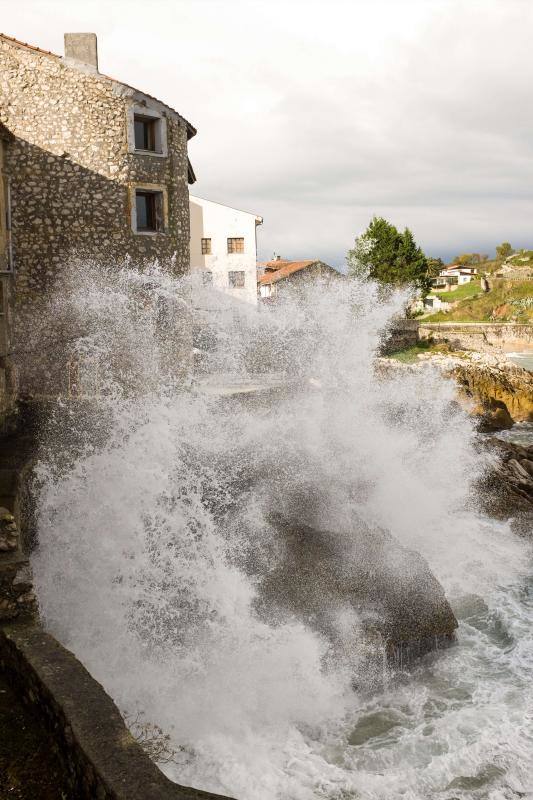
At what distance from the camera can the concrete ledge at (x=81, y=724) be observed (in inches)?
171

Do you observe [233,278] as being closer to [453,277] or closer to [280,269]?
[280,269]

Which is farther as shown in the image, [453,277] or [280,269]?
[453,277]

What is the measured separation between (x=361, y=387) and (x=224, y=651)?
1083 cm

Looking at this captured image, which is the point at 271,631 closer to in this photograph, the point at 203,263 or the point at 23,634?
the point at 23,634

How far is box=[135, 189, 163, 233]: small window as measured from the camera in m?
18.3

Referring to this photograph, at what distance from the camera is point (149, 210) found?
1847 centimetres

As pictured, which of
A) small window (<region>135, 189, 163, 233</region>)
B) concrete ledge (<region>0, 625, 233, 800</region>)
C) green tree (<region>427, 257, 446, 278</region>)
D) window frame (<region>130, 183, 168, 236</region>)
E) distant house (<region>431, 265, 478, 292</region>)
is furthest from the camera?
distant house (<region>431, 265, 478, 292</region>)

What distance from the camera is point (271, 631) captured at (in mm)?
8617

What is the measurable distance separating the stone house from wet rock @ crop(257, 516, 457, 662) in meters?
10.2

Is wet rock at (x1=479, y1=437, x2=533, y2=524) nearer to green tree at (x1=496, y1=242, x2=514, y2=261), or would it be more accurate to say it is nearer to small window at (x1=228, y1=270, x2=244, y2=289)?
small window at (x1=228, y1=270, x2=244, y2=289)

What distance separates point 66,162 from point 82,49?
9.51 feet

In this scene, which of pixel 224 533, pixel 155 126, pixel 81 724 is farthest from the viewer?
pixel 155 126

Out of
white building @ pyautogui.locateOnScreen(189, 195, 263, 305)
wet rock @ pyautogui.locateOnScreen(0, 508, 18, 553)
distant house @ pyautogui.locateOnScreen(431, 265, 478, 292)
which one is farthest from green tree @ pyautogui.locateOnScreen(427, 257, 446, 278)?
wet rock @ pyautogui.locateOnScreen(0, 508, 18, 553)

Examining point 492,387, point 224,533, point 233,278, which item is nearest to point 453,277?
point 233,278
